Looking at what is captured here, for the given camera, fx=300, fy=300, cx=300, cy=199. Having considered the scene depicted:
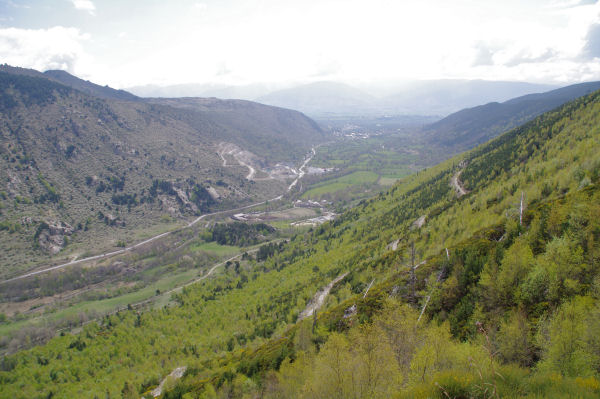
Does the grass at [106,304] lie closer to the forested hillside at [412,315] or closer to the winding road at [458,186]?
the forested hillside at [412,315]

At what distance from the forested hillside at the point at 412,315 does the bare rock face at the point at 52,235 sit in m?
71.3

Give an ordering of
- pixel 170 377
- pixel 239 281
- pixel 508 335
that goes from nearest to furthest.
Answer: pixel 508 335, pixel 170 377, pixel 239 281

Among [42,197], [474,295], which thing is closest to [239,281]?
[474,295]

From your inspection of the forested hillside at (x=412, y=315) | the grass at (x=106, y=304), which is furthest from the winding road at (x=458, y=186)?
the grass at (x=106, y=304)

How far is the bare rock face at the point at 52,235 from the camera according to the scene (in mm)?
143875

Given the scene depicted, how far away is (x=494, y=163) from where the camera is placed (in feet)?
338

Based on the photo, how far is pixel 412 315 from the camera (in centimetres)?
2531

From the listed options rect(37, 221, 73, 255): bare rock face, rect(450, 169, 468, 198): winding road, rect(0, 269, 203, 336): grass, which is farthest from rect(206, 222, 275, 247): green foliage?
rect(450, 169, 468, 198): winding road

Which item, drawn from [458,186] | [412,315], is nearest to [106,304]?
[412,315]

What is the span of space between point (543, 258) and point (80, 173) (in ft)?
775

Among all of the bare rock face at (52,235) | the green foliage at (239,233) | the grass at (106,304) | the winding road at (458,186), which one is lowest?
the grass at (106,304)

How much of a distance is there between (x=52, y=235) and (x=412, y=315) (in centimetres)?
18110

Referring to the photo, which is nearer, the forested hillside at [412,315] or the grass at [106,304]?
the forested hillside at [412,315]

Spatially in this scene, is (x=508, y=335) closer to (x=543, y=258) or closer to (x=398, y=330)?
(x=398, y=330)
